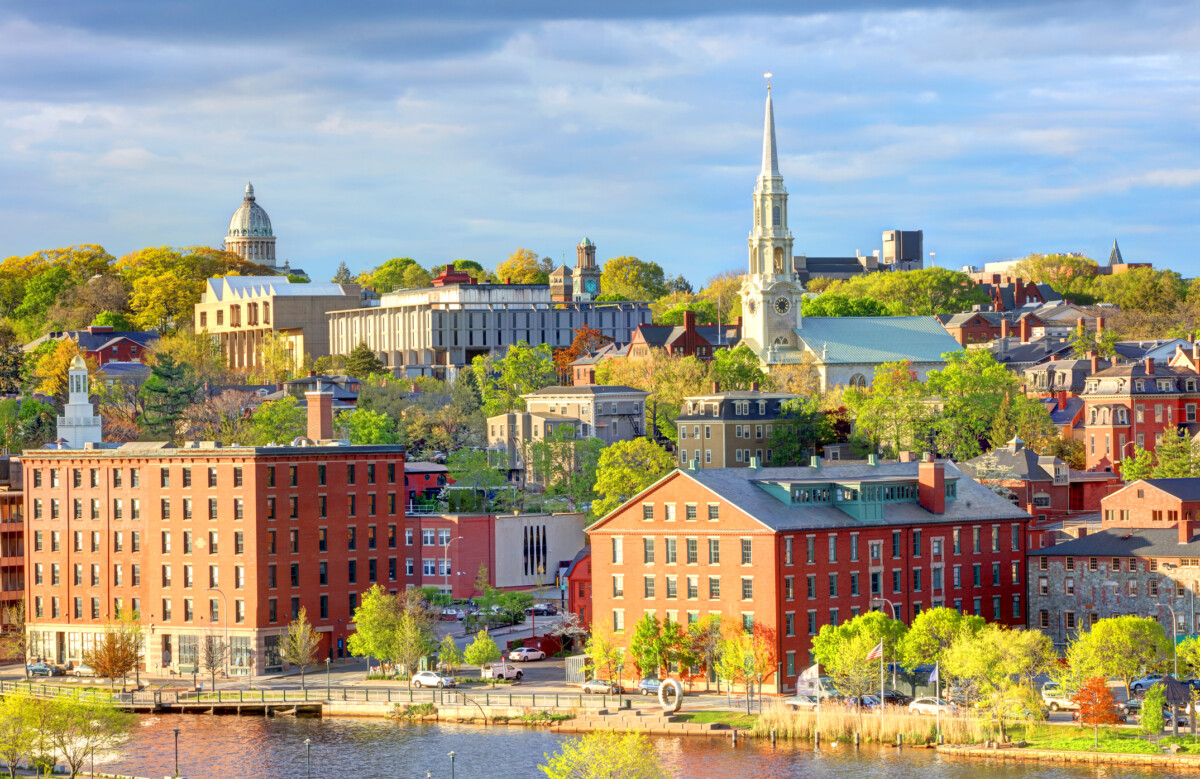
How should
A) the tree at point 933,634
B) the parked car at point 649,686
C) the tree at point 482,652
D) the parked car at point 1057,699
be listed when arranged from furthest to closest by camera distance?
1. the tree at point 482,652
2. the parked car at point 649,686
3. the tree at point 933,634
4. the parked car at point 1057,699

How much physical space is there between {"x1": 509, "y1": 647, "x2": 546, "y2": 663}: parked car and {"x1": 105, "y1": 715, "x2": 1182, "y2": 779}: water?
50.5 ft

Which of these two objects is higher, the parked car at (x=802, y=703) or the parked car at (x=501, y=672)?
the parked car at (x=501, y=672)

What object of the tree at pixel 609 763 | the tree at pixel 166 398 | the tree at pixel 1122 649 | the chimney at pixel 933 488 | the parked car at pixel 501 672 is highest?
the tree at pixel 166 398

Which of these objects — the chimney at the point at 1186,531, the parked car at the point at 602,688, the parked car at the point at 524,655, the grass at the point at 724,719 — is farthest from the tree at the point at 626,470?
the grass at the point at 724,719

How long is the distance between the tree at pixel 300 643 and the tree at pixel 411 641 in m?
4.86

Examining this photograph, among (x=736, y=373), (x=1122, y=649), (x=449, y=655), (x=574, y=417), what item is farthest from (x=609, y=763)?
(x=736, y=373)

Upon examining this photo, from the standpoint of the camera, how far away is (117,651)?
4284 inches

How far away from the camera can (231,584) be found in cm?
11438

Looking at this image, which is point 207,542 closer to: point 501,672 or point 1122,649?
point 501,672

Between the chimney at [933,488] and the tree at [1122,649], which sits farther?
the chimney at [933,488]

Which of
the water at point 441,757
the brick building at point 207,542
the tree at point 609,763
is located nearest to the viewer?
the tree at point 609,763

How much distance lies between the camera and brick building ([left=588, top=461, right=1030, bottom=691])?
100 m

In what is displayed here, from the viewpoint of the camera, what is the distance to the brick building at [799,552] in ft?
329

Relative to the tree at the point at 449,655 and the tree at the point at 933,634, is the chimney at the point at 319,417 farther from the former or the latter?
the tree at the point at 933,634
